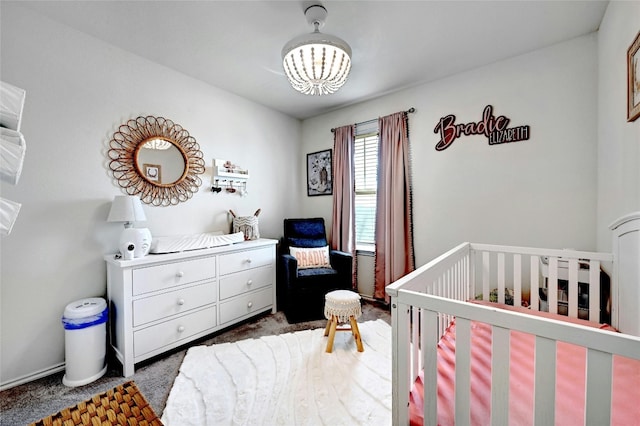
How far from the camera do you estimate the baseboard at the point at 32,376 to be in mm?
1655

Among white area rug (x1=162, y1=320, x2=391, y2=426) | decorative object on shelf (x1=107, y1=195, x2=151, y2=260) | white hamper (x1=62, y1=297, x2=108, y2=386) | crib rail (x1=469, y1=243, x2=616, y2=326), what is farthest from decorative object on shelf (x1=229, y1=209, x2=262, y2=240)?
crib rail (x1=469, y1=243, x2=616, y2=326)

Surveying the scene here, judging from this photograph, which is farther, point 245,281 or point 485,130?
point 245,281

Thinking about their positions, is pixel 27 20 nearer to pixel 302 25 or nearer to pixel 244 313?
pixel 302 25

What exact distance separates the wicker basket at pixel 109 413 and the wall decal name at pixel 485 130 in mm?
2872

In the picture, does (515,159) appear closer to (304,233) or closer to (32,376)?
(304,233)

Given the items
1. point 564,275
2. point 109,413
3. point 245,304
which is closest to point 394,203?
point 564,275

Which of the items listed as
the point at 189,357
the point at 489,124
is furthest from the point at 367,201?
the point at 189,357

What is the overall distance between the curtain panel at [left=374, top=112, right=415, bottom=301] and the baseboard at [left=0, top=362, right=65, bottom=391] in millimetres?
2762

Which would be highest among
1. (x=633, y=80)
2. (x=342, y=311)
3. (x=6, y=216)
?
(x=633, y=80)

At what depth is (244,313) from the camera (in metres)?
2.53

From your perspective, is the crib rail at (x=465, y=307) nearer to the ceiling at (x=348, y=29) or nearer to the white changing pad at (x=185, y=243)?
the ceiling at (x=348, y=29)

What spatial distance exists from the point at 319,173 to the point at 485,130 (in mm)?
1960

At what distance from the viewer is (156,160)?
234 cm

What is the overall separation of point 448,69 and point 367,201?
1.57m
